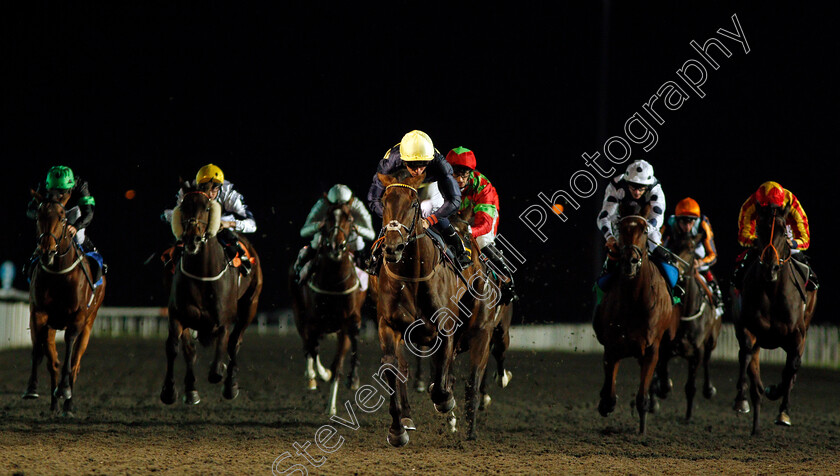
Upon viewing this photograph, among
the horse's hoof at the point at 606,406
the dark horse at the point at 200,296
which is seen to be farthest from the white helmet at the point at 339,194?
the horse's hoof at the point at 606,406

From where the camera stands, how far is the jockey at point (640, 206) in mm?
9367

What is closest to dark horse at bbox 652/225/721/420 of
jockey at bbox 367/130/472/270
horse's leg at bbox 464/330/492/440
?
horse's leg at bbox 464/330/492/440

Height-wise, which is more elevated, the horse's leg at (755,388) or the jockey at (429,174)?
the jockey at (429,174)

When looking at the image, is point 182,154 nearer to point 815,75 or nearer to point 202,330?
point 815,75

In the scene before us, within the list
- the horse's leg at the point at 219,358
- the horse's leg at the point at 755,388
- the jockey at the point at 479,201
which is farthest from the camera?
the horse's leg at the point at 755,388

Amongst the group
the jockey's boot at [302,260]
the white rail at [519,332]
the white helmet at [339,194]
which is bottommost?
the white rail at [519,332]

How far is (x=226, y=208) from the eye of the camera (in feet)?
36.7

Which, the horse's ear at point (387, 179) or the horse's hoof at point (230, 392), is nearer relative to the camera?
the horse's ear at point (387, 179)

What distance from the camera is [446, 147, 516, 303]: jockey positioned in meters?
9.04

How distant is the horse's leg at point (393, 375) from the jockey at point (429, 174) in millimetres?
608

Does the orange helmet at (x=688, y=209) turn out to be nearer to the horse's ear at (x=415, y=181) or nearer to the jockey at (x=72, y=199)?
the horse's ear at (x=415, y=181)

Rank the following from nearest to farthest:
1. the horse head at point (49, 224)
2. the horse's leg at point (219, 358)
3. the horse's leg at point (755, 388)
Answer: the horse head at point (49, 224) → the horse's leg at point (219, 358) → the horse's leg at point (755, 388)

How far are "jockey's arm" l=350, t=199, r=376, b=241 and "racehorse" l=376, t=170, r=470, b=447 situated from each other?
4088 mm

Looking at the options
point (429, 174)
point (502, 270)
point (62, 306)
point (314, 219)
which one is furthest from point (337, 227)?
point (62, 306)
